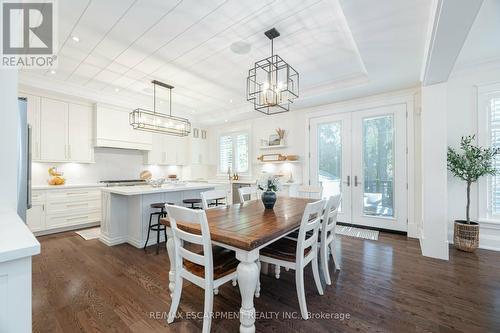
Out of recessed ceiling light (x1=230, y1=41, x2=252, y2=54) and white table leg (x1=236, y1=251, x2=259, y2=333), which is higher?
recessed ceiling light (x1=230, y1=41, x2=252, y2=54)

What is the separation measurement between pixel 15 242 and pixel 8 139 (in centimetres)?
95

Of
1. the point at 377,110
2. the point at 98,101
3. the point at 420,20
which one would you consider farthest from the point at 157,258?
the point at 377,110

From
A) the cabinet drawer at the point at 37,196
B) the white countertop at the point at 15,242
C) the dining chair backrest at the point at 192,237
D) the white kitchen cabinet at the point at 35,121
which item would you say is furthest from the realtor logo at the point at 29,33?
the cabinet drawer at the point at 37,196

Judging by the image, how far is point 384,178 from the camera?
4281mm

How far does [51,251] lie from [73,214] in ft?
4.28

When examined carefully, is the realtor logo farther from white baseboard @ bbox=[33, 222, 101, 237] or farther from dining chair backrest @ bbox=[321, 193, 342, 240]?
white baseboard @ bbox=[33, 222, 101, 237]

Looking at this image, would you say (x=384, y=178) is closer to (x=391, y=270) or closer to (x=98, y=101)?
(x=391, y=270)

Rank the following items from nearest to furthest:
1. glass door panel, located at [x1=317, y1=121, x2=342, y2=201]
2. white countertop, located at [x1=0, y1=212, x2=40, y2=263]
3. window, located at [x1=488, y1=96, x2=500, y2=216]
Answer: white countertop, located at [x1=0, y1=212, x2=40, y2=263] < window, located at [x1=488, y1=96, x2=500, y2=216] < glass door panel, located at [x1=317, y1=121, x2=342, y2=201]

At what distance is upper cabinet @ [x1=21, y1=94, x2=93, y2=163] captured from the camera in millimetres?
4176

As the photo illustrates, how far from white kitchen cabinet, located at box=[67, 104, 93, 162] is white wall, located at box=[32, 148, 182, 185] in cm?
31

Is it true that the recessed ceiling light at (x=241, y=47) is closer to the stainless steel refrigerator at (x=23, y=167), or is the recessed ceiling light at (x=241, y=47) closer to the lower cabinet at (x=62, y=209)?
the stainless steel refrigerator at (x=23, y=167)

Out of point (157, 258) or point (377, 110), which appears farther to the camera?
point (377, 110)

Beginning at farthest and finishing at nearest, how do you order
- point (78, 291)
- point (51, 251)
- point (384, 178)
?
point (384, 178) < point (51, 251) < point (78, 291)

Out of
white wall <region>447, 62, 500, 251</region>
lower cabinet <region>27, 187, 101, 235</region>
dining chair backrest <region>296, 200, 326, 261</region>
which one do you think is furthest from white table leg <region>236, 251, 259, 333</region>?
lower cabinet <region>27, 187, 101, 235</region>
